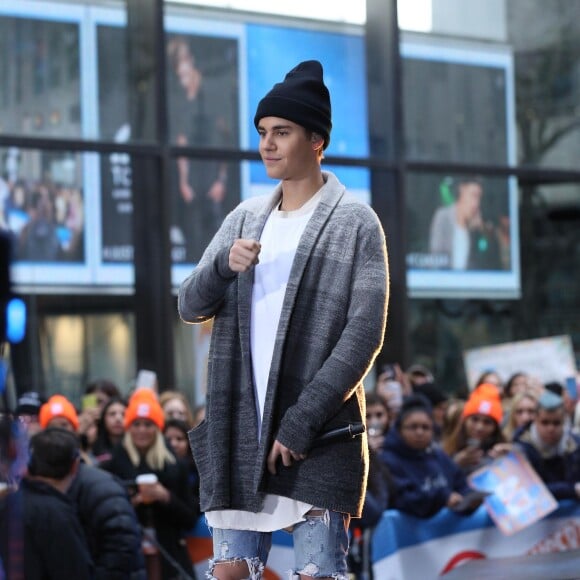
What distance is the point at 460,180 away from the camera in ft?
49.0

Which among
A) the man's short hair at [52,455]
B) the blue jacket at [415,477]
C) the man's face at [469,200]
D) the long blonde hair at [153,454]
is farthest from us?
the man's face at [469,200]

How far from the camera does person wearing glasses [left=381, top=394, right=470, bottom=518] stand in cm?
888

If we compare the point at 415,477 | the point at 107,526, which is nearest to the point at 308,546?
the point at 107,526

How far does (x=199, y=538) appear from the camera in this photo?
862cm

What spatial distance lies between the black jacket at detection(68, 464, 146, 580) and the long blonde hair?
4.38ft

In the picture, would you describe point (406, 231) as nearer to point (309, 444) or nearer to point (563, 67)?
point (563, 67)

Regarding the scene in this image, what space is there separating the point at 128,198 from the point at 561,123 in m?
5.10

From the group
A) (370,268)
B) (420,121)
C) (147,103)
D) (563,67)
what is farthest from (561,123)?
(370,268)

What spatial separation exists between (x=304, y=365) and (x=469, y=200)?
11411mm

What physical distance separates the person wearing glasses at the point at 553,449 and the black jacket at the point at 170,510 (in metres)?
2.57

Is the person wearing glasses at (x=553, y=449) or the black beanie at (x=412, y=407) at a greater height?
the black beanie at (x=412, y=407)

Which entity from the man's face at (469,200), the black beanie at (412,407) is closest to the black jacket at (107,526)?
the black beanie at (412,407)

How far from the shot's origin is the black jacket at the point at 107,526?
6988 millimetres

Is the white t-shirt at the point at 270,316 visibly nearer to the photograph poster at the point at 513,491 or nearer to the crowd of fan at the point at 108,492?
the crowd of fan at the point at 108,492
